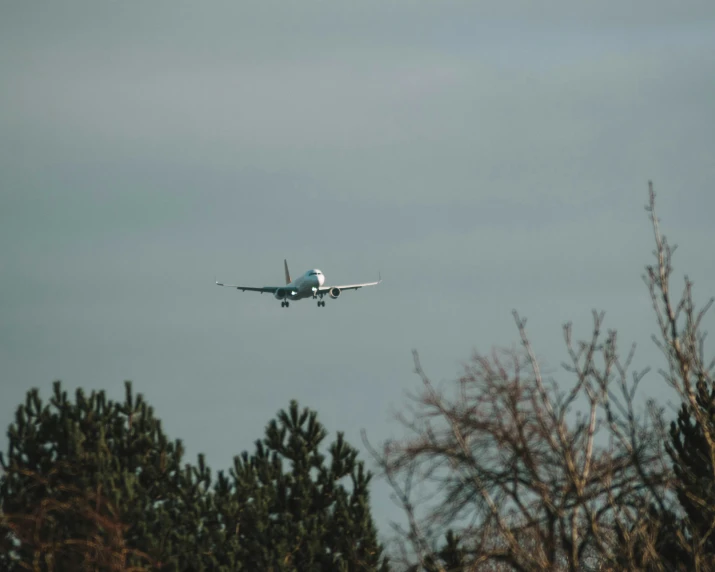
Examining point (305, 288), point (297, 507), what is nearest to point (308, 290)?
point (305, 288)

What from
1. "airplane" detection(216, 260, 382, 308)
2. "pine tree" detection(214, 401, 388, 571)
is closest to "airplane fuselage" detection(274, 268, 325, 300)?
"airplane" detection(216, 260, 382, 308)


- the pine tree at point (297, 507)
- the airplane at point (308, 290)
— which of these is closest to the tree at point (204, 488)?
the pine tree at point (297, 507)

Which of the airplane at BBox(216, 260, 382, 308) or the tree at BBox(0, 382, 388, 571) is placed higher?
the airplane at BBox(216, 260, 382, 308)

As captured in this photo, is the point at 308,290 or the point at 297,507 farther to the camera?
the point at 308,290

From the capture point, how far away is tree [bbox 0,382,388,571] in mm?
26594

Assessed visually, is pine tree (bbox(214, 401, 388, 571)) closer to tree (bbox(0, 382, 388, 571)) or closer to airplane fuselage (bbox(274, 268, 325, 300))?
tree (bbox(0, 382, 388, 571))

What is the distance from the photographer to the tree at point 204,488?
1047 inches

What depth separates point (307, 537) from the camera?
95.8 feet

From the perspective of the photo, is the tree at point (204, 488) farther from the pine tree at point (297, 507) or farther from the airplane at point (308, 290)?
the airplane at point (308, 290)

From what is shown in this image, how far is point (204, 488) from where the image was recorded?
29.0 m

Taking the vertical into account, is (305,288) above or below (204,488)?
above

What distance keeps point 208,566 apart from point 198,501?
2000mm

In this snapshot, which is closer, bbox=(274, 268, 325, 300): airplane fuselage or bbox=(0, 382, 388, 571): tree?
bbox=(0, 382, 388, 571): tree

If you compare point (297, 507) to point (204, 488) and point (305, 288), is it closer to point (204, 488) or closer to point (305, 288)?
point (204, 488)
